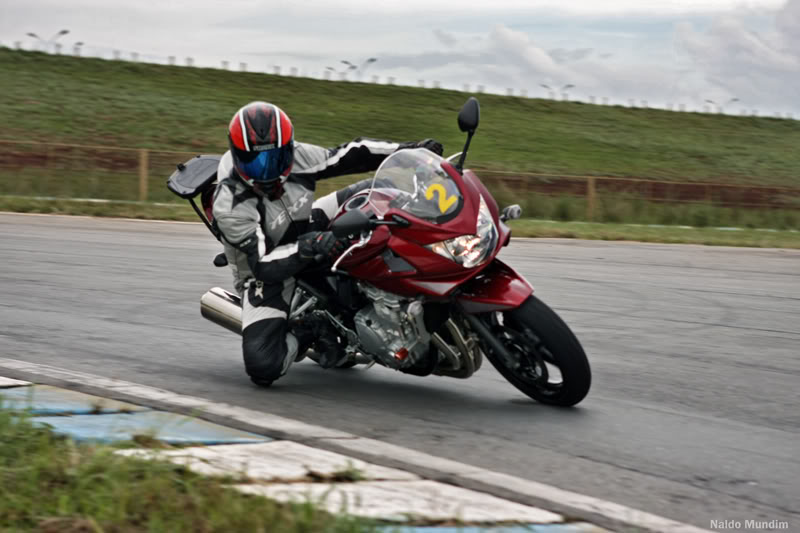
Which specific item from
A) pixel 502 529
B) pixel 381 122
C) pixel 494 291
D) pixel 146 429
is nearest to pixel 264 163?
pixel 494 291

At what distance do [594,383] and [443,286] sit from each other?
1569 mm

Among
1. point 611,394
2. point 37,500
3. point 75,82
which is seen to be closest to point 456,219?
point 611,394

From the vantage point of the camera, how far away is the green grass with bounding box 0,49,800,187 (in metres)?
46.5

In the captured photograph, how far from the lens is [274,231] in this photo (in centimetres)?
613

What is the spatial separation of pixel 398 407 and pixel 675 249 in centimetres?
1206

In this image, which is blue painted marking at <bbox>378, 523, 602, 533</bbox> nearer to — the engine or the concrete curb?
the concrete curb

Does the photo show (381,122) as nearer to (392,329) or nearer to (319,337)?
(319,337)

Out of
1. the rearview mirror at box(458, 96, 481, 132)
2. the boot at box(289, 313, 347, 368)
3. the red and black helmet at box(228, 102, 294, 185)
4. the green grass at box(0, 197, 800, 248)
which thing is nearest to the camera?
the rearview mirror at box(458, 96, 481, 132)

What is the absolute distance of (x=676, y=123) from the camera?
66.4m

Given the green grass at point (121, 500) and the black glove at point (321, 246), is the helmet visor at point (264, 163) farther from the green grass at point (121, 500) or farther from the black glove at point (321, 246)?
the green grass at point (121, 500)

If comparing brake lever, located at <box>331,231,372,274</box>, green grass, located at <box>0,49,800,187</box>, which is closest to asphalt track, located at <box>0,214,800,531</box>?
brake lever, located at <box>331,231,372,274</box>

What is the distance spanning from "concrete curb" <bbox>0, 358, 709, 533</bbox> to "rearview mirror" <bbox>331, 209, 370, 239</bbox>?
3.08ft

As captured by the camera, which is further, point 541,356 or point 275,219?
point 275,219

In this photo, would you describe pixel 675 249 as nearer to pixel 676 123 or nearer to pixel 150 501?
pixel 150 501
